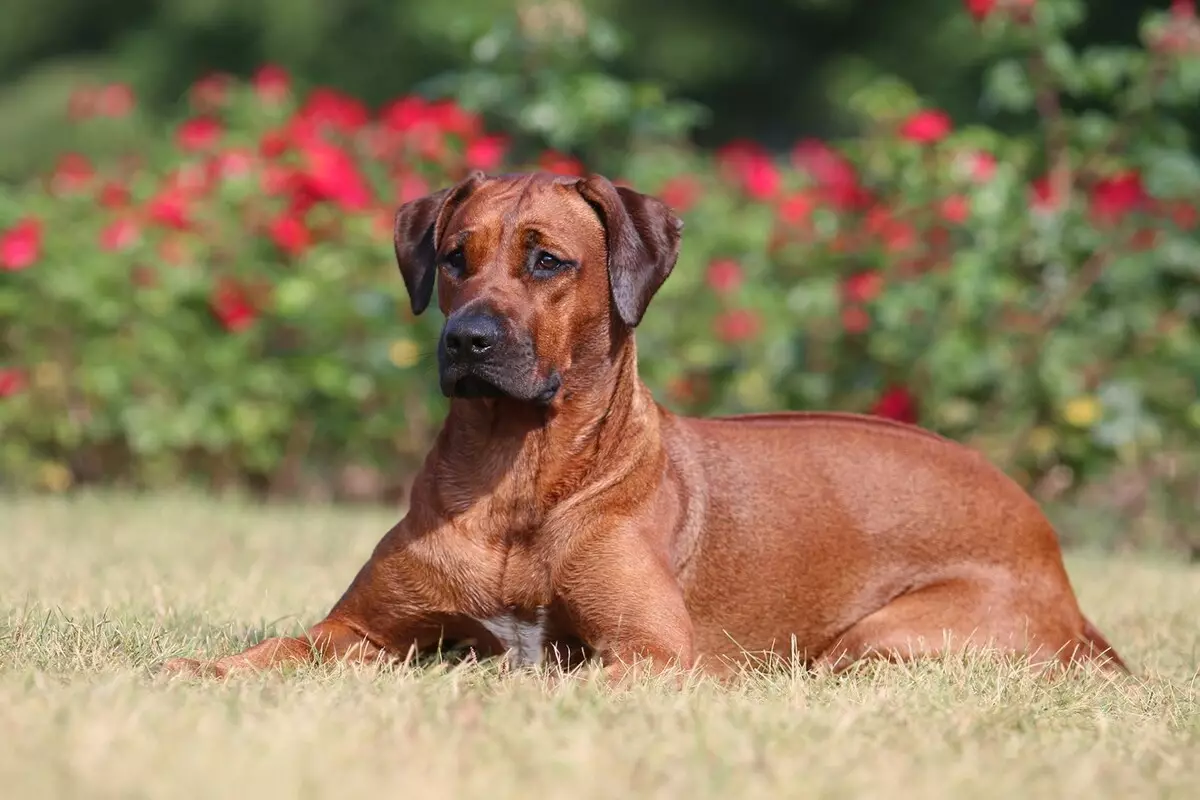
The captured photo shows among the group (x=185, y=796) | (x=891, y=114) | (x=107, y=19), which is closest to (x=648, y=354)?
(x=891, y=114)

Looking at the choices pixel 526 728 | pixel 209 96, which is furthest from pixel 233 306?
pixel 526 728

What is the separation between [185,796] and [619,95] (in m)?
6.26

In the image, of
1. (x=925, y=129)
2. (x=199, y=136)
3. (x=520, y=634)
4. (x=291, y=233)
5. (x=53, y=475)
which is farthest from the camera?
(x=199, y=136)

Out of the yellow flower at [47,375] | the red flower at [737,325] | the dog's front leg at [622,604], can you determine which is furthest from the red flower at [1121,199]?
the yellow flower at [47,375]

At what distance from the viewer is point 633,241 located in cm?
468

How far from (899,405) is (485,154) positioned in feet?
7.80

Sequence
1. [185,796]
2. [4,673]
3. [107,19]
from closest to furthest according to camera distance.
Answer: [185,796], [4,673], [107,19]

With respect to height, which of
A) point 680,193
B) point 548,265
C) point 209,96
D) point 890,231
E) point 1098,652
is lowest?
point 1098,652

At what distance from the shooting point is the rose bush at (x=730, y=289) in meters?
7.98

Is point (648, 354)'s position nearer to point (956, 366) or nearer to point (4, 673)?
point (956, 366)

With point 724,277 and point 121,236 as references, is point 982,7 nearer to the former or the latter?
point 724,277

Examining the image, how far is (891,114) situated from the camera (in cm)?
Answer: 841

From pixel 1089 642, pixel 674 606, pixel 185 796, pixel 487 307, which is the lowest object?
pixel 1089 642

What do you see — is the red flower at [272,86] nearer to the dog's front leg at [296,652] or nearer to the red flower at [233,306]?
the red flower at [233,306]
